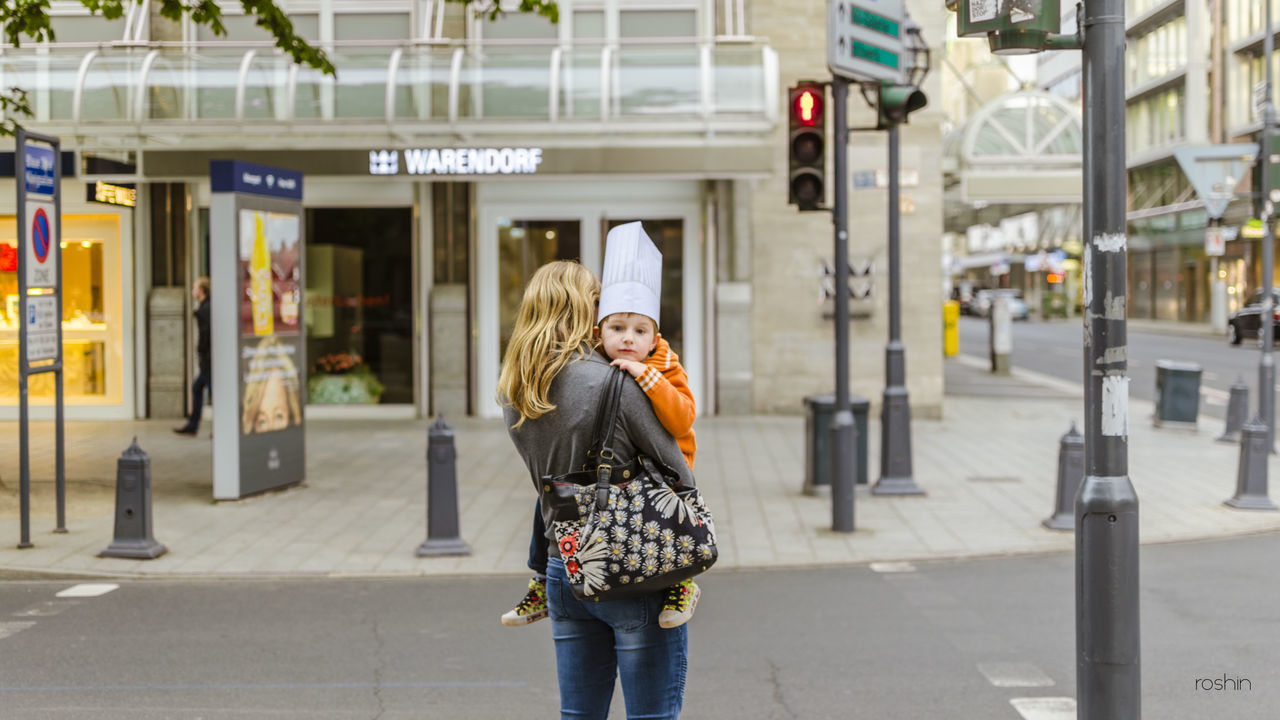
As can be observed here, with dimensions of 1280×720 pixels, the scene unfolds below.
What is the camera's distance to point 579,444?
126 inches

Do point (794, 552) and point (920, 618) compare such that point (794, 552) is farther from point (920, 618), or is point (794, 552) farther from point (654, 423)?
point (654, 423)

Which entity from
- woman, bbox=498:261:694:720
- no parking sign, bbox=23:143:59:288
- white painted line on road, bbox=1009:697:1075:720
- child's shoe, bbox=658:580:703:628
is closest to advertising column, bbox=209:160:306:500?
no parking sign, bbox=23:143:59:288

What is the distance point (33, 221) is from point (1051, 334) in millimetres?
43740

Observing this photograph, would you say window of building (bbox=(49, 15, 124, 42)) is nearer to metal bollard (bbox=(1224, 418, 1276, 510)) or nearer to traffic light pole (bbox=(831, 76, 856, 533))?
traffic light pole (bbox=(831, 76, 856, 533))

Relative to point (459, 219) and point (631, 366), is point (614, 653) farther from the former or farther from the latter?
point (459, 219)

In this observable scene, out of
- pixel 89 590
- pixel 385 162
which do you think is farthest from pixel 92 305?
pixel 89 590

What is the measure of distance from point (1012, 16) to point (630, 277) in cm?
164

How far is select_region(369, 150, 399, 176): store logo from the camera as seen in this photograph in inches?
601

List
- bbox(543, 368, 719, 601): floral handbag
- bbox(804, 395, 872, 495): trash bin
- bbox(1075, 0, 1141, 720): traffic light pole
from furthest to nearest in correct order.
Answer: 1. bbox(804, 395, 872, 495): trash bin
2. bbox(1075, 0, 1141, 720): traffic light pole
3. bbox(543, 368, 719, 601): floral handbag

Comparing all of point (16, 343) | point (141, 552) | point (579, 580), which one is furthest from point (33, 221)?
point (579, 580)

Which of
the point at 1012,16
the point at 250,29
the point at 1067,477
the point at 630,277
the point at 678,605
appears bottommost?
the point at 1067,477

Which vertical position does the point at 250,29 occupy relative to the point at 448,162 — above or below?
above

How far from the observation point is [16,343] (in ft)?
29.6

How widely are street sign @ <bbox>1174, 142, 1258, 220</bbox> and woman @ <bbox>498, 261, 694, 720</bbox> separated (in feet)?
43.8
